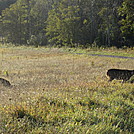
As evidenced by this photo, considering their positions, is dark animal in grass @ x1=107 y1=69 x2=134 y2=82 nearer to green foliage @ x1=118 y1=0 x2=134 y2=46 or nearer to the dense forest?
green foliage @ x1=118 y1=0 x2=134 y2=46

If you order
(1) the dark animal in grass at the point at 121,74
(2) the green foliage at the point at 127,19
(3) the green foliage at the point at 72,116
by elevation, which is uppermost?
(2) the green foliage at the point at 127,19

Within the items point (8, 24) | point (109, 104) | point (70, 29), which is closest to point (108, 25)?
point (70, 29)

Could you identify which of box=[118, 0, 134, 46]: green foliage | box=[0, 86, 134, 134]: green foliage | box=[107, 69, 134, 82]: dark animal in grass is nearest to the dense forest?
box=[118, 0, 134, 46]: green foliage

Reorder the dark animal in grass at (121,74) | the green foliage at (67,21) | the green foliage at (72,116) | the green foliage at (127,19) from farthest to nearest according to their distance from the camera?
the green foliage at (67,21), the green foliage at (127,19), the dark animal in grass at (121,74), the green foliage at (72,116)

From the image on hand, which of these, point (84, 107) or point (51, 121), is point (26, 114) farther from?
point (84, 107)

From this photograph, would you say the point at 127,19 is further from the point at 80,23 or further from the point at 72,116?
the point at 72,116

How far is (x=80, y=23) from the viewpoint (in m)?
47.6

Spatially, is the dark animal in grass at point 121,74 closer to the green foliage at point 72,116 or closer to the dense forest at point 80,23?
the green foliage at point 72,116

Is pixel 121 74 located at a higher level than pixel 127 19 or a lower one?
lower

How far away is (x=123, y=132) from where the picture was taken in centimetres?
445

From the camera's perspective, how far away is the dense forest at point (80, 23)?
132 ft

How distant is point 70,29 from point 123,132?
41.8 metres

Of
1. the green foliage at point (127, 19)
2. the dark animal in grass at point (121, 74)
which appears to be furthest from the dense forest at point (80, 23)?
the dark animal in grass at point (121, 74)

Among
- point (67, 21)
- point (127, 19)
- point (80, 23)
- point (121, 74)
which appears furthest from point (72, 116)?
point (80, 23)
